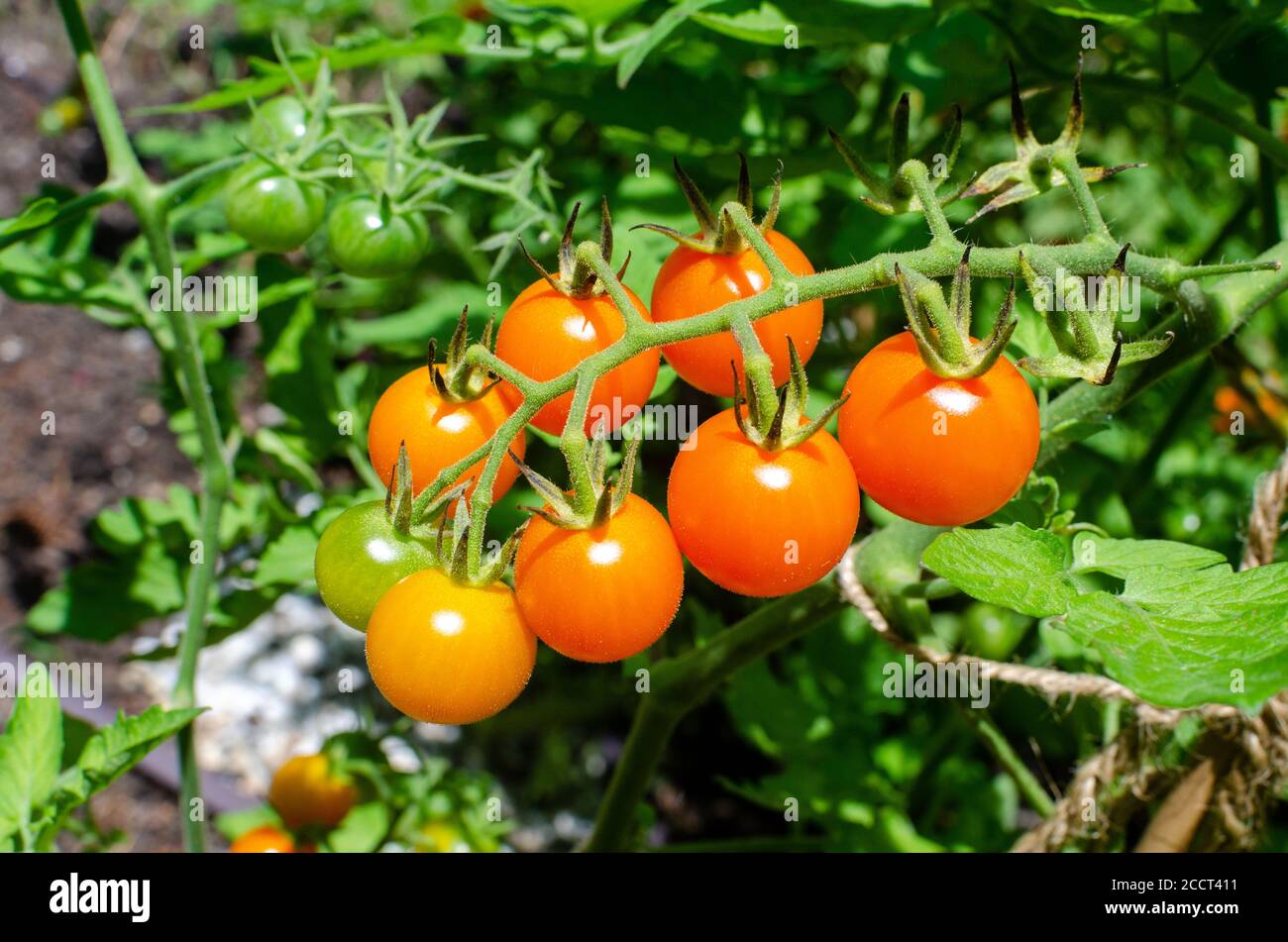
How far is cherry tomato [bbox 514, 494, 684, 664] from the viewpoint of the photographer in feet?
2.40

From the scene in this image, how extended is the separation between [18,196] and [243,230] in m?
1.96

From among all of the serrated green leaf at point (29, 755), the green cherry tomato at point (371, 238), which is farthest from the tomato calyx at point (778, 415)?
the serrated green leaf at point (29, 755)

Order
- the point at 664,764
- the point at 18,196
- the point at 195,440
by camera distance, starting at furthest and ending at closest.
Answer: the point at 18,196 → the point at 664,764 → the point at 195,440

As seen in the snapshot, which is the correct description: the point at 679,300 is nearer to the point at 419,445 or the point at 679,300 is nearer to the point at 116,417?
the point at 419,445

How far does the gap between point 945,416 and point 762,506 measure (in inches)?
5.3

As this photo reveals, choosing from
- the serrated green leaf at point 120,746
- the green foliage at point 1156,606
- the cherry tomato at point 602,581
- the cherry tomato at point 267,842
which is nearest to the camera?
the green foliage at point 1156,606

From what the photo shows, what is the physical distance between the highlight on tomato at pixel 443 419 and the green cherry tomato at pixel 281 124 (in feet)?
1.60

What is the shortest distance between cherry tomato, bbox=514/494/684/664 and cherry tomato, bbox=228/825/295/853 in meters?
0.84

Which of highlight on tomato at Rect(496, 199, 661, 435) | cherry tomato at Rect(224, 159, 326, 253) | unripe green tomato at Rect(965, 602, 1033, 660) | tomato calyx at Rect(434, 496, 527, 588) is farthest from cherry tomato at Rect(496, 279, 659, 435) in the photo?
unripe green tomato at Rect(965, 602, 1033, 660)

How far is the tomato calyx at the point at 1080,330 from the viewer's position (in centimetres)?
71

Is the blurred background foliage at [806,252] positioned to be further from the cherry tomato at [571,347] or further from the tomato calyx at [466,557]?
the tomato calyx at [466,557]

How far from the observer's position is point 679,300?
828 mm

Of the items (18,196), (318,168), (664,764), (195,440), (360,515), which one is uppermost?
(18,196)
